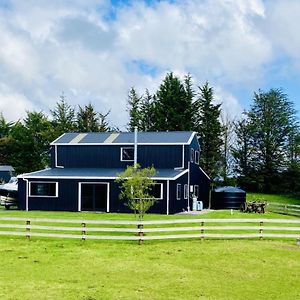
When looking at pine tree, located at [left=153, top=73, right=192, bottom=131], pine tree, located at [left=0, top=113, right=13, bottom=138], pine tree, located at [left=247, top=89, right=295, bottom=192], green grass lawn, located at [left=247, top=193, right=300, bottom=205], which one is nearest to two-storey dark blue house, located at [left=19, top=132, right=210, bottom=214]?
green grass lawn, located at [left=247, top=193, right=300, bottom=205]

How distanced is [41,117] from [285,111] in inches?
1167

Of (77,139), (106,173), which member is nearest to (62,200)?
(106,173)

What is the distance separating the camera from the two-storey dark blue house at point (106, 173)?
31375 mm

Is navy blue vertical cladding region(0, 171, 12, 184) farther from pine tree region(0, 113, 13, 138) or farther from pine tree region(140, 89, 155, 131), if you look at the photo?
pine tree region(140, 89, 155, 131)

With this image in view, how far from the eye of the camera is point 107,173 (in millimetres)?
32500

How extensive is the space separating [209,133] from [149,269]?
42.4 meters

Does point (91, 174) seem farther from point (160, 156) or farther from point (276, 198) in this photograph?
point (276, 198)

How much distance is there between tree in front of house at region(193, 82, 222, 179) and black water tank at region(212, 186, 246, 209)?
14472 mm

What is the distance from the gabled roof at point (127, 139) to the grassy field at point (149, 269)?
60.9 feet

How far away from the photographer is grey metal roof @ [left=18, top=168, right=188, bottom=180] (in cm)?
3125

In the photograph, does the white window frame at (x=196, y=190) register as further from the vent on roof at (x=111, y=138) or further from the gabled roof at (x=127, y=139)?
the vent on roof at (x=111, y=138)

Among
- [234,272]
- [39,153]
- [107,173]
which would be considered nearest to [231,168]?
[39,153]

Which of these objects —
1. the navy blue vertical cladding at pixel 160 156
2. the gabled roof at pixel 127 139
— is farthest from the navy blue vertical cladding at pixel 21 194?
the navy blue vertical cladding at pixel 160 156

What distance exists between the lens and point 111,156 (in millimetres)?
35188
